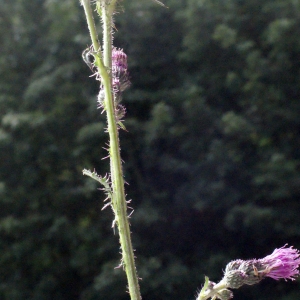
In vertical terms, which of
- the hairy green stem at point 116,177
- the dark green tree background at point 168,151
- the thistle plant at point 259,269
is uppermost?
the dark green tree background at point 168,151

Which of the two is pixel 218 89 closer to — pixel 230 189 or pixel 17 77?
pixel 230 189

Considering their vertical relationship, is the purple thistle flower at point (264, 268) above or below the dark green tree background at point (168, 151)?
below

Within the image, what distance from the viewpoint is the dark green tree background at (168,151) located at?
5055 mm

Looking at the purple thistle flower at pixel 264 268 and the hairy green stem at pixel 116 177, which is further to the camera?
the purple thistle flower at pixel 264 268

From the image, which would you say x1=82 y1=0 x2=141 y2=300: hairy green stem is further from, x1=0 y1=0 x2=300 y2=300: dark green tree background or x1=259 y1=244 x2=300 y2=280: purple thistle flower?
x1=0 y1=0 x2=300 y2=300: dark green tree background

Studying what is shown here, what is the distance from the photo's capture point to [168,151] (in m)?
5.57

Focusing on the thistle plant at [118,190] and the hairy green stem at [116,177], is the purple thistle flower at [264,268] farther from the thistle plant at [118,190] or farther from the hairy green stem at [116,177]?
the hairy green stem at [116,177]

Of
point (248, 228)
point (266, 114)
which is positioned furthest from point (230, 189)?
point (266, 114)

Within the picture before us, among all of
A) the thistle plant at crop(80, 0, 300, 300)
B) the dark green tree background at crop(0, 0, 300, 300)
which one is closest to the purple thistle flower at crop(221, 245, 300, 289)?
the thistle plant at crop(80, 0, 300, 300)

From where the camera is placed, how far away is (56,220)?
A: 5.05 meters

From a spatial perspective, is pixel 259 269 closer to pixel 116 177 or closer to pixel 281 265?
pixel 281 265

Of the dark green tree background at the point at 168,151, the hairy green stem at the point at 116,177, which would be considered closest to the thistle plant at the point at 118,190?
Result: the hairy green stem at the point at 116,177

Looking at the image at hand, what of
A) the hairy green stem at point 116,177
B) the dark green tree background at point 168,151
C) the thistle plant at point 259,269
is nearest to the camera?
the hairy green stem at point 116,177

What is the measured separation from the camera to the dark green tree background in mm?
5055
